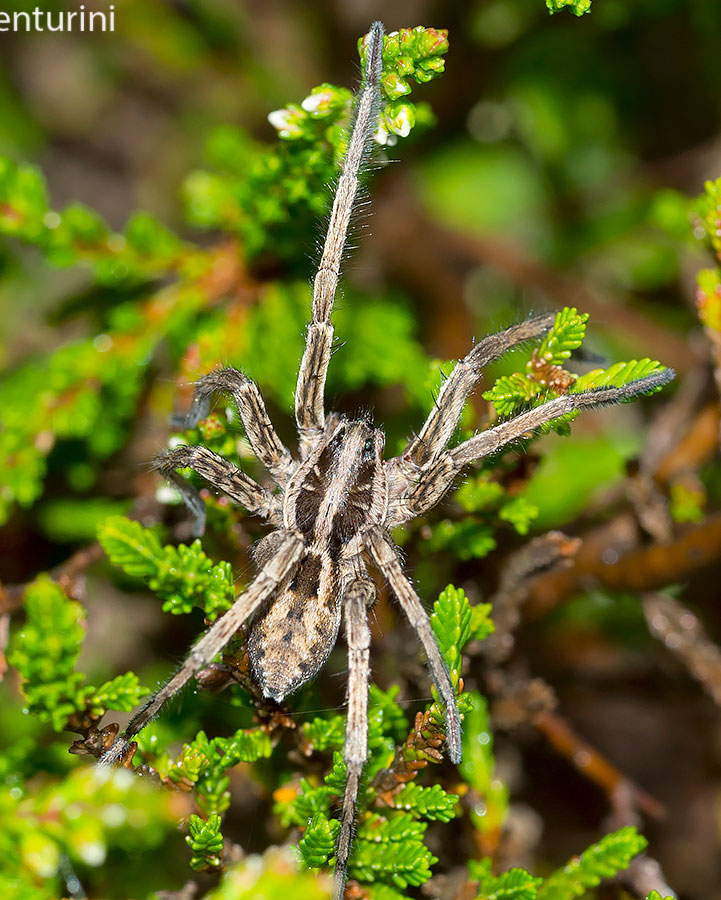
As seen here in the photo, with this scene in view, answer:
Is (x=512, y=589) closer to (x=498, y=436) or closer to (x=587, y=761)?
(x=498, y=436)

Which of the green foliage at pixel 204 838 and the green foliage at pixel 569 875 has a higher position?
the green foliage at pixel 204 838

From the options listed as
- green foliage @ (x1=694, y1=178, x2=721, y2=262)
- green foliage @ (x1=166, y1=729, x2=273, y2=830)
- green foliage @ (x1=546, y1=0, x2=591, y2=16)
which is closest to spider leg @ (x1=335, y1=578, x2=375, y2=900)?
green foliage @ (x1=166, y1=729, x2=273, y2=830)

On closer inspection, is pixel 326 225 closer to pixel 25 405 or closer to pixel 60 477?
pixel 25 405

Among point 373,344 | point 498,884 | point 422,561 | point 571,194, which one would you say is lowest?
point 498,884

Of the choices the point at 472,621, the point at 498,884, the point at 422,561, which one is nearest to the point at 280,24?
the point at 422,561

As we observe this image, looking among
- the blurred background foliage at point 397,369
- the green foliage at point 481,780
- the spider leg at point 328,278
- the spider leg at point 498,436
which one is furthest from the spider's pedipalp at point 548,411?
the green foliage at point 481,780

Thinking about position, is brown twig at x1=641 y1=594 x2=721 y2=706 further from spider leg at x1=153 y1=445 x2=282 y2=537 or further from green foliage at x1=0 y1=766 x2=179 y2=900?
green foliage at x1=0 y1=766 x2=179 y2=900

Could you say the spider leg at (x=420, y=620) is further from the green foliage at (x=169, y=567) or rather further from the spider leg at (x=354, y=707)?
the green foliage at (x=169, y=567)
